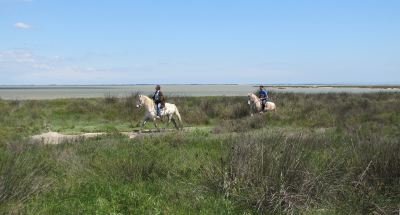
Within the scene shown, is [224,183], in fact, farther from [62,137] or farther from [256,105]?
[256,105]

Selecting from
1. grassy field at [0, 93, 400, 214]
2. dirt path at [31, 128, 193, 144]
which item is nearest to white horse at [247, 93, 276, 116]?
dirt path at [31, 128, 193, 144]

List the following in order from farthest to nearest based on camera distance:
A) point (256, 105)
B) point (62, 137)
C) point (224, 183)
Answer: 1. point (256, 105)
2. point (62, 137)
3. point (224, 183)

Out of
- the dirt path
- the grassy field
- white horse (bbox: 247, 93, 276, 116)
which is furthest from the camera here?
white horse (bbox: 247, 93, 276, 116)

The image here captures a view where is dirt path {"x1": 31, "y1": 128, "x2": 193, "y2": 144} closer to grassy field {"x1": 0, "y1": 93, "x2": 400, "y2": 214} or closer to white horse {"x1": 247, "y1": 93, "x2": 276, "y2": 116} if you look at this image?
grassy field {"x1": 0, "y1": 93, "x2": 400, "y2": 214}

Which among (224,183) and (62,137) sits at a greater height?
(224,183)

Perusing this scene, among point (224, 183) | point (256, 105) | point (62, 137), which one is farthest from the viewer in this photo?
point (256, 105)

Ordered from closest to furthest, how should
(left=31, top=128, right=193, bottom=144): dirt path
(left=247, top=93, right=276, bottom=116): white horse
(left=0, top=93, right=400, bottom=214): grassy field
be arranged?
(left=0, top=93, right=400, bottom=214): grassy field → (left=31, top=128, right=193, bottom=144): dirt path → (left=247, top=93, right=276, bottom=116): white horse

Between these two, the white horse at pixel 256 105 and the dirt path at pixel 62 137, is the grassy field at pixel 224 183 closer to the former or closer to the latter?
the dirt path at pixel 62 137

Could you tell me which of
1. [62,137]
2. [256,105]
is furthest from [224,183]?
[256,105]

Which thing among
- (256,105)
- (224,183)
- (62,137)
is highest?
(224,183)

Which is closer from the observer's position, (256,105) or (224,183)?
(224,183)

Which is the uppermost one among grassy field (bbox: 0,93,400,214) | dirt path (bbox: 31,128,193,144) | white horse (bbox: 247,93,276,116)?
grassy field (bbox: 0,93,400,214)

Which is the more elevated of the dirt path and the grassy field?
the grassy field

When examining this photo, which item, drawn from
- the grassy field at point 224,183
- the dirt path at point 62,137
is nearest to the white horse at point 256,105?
the dirt path at point 62,137
